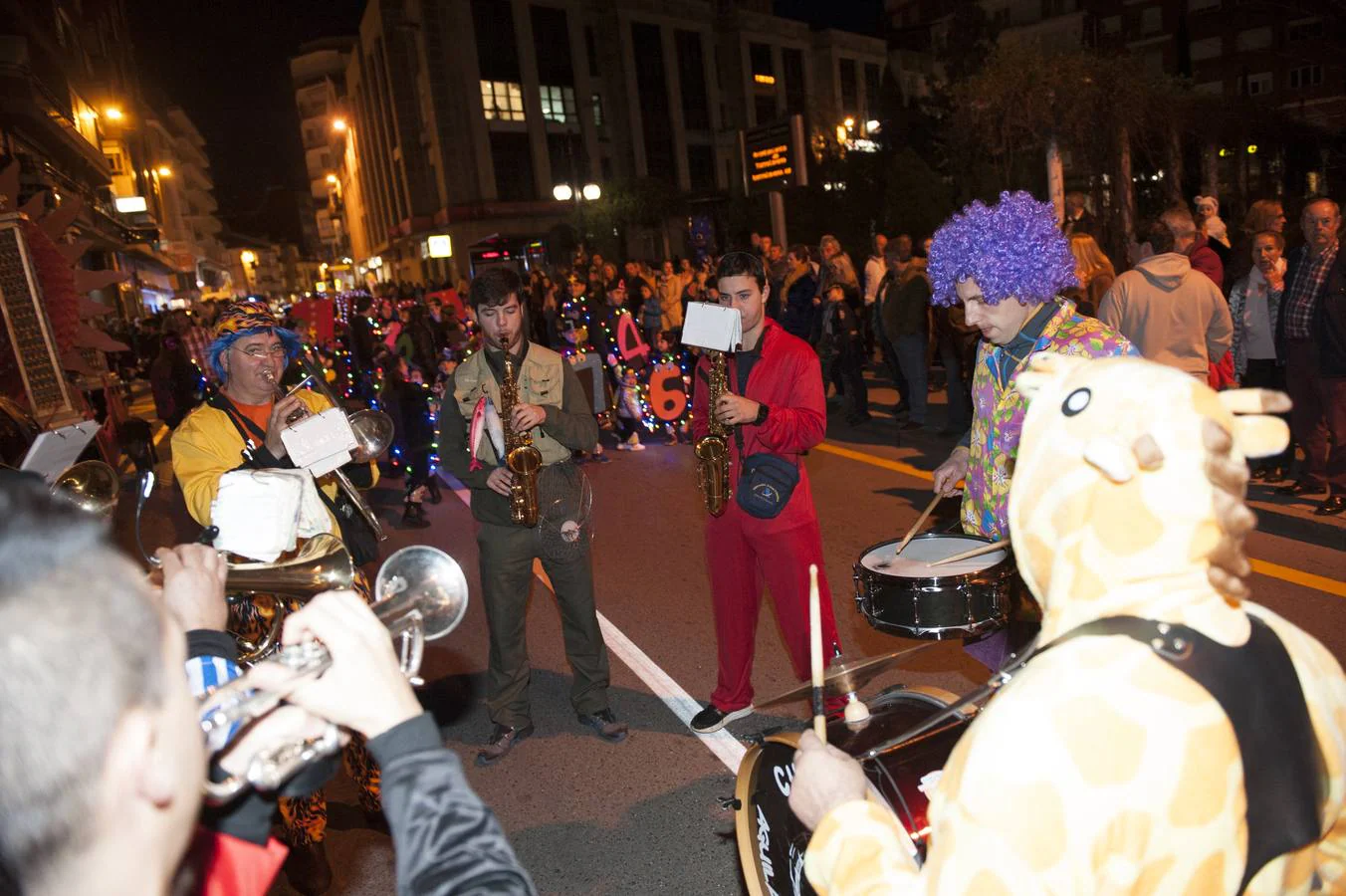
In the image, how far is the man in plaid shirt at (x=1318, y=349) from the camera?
631 cm

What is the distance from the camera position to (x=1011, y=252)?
3057mm

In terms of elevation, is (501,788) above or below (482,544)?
below

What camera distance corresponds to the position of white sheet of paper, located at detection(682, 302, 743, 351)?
393 cm

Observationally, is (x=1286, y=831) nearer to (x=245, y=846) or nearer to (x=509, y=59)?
(x=245, y=846)

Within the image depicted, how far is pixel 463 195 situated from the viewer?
44.2 metres

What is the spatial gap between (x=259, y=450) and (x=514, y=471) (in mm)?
1116

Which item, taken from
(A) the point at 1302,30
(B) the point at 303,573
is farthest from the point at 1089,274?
(A) the point at 1302,30

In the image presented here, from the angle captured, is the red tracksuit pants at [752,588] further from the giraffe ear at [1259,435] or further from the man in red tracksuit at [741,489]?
the giraffe ear at [1259,435]

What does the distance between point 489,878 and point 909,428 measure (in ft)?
31.9

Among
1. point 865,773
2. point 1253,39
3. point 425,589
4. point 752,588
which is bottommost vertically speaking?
point 752,588

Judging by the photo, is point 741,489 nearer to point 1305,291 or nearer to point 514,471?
point 514,471

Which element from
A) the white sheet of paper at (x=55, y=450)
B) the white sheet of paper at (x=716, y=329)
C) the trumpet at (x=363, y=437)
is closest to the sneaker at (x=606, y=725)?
the trumpet at (x=363, y=437)

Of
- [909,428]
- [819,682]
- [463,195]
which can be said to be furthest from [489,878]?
[463,195]

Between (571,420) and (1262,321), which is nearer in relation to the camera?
(571,420)
